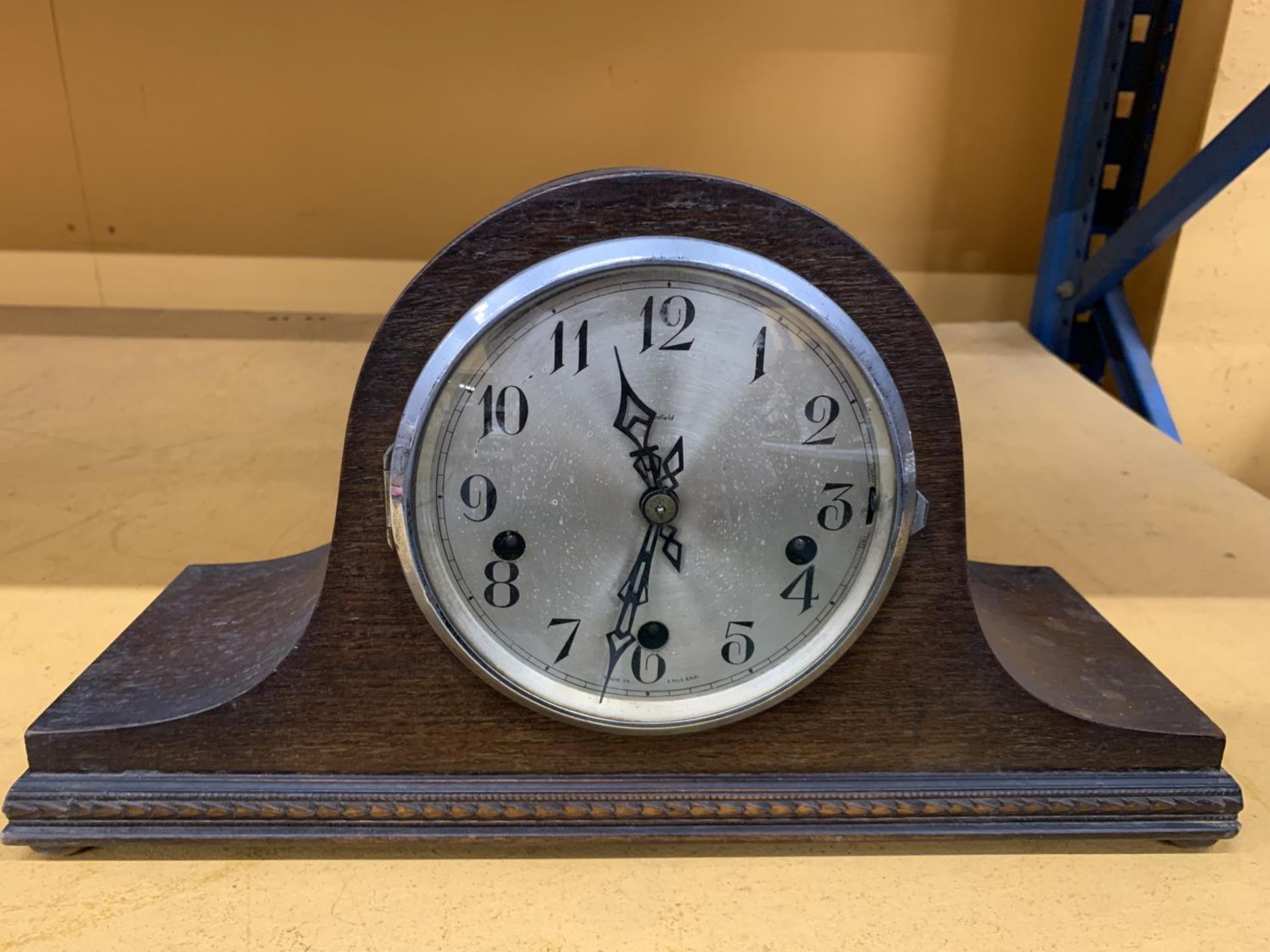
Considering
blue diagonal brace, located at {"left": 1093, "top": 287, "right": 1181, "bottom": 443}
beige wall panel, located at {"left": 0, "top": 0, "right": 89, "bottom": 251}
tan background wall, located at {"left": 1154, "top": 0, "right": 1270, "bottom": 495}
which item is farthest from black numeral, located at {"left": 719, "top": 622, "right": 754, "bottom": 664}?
beige wall panel, located at {"left": 0, "top": 0, "right": 89, "bottom": 251}

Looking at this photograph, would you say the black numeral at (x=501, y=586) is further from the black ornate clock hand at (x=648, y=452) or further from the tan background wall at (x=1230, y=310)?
the tan background wall at (x=1230, y=310)

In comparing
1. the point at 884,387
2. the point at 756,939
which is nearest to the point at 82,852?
the point at 756,939

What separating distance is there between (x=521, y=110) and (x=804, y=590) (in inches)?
69.4

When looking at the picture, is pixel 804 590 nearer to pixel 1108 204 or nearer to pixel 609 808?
pixel 609 808

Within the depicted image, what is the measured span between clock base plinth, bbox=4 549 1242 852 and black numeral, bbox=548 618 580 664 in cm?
6

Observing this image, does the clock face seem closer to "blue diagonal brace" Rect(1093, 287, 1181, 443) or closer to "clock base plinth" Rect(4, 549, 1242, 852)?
"clock base plinth" Rect(4, 549, 1242, 852)

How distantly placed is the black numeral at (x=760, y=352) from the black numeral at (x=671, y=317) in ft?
0.15

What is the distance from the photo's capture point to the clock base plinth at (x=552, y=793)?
872 mm

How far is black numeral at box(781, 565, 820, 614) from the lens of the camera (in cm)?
85

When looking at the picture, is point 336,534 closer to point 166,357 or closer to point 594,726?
point 594,726

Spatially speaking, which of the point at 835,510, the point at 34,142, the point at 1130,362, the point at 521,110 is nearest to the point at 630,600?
the point at 835,510

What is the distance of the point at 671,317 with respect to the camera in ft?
2.63

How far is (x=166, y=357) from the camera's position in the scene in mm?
2154

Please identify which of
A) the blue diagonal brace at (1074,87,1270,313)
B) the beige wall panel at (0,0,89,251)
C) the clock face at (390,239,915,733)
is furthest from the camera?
the beige wall panel at (0,0,89,251)
